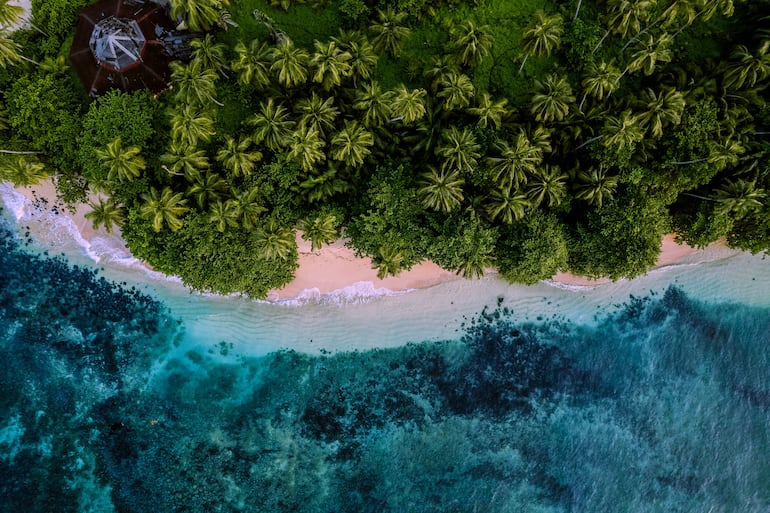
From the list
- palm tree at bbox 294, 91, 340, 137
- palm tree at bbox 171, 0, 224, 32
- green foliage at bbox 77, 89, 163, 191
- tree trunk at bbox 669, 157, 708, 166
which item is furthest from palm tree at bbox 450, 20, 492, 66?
green foliage at bbox 77, 89, 163, 191

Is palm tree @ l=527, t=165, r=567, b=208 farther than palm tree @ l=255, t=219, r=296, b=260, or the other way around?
palm tree @ l=527, t=165, r=567, b=208

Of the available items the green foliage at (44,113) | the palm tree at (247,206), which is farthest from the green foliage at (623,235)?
the green foliage at (44,113)

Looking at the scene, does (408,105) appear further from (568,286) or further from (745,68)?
(745,68)

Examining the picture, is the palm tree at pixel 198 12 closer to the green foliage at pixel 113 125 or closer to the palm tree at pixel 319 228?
the green foliage at pixel 113 125

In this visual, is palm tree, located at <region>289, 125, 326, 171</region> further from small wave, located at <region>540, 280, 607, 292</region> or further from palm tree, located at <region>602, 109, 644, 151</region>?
small wave, located at <region>540, 280, 607, 292</region>

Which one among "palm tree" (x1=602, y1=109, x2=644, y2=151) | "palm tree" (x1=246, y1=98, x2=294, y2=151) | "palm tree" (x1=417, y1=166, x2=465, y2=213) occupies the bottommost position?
"palm tree" (x1=417, y1=166, x2=465, y2=213)

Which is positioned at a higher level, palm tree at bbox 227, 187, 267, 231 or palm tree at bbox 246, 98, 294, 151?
palm tree at bbox 246, 98, 294, 151

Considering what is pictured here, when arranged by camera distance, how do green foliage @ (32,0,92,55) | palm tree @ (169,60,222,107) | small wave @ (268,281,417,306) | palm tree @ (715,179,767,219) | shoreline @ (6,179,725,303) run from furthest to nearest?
1. small wave @ (268,281,417,306)
2. shoreline @ (6,179,725,303)
3. green foliage @ (32,0,92,55)
4. palm tree @ (715,179,767,219)
5. palm tree @ (169,60,222,107)
